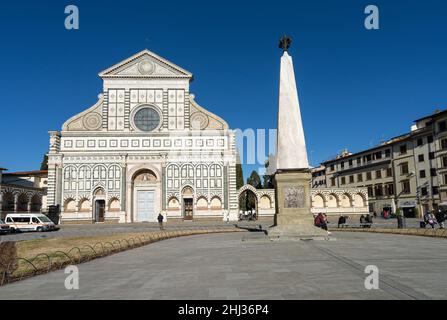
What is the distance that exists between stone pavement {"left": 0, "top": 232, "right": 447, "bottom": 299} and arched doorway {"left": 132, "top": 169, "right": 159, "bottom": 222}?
35.1 m

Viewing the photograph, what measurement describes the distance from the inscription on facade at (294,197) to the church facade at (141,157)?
2990 centimetres

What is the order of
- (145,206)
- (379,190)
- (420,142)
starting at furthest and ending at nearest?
(379,190) < (420,142) < (145,206)

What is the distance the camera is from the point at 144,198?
46.2 m

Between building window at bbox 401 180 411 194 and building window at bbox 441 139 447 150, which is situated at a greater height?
building window at bbox 441 139 447 150

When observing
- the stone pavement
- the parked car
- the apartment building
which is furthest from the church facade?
the stone pavement

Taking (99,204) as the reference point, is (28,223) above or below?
below

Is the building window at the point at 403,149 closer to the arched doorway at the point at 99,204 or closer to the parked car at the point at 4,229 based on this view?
the arched doorway at the point at 99,204

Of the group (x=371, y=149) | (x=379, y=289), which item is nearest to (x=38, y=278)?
(x=379, y=289)

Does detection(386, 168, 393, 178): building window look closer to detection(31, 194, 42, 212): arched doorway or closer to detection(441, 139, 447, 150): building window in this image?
detection(441, 139, 447, 150): building window

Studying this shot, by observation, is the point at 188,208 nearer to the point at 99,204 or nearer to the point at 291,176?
the point at 99,204

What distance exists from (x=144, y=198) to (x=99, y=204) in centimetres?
599

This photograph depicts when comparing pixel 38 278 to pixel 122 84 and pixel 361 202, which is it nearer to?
pixel 122 84

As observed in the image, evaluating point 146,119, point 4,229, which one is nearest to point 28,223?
point 4,229

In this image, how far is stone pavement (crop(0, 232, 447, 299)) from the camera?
6.01 m
